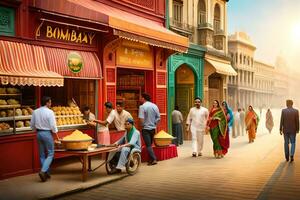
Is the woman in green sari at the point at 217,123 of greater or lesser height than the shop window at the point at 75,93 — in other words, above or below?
below

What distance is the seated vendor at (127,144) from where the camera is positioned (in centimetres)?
949

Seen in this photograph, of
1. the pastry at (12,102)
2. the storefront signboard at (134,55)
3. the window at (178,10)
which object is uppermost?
the window at (178,10)

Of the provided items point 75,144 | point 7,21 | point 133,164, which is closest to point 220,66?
point 133,164

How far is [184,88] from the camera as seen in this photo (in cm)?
2142

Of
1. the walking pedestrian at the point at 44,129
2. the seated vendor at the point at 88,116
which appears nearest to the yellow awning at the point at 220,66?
the seated vendor at the point at 88,116

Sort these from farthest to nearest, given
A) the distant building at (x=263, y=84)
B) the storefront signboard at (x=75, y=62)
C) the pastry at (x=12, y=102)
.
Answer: the distant building at (x=263, y=84) → the storefront signboard at (x=75, y=62) → the pastry at (x=12, y=102)

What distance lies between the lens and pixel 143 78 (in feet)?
52.5

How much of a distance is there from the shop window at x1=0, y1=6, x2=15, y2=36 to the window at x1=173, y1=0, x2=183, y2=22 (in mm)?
11495

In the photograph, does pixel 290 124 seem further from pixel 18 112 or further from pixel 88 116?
pixel 18 112

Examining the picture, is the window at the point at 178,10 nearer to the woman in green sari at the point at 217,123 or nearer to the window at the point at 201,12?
the window at the point at 201,12

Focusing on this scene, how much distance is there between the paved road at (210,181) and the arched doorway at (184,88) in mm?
8412

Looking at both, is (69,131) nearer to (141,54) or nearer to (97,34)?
(97,34)

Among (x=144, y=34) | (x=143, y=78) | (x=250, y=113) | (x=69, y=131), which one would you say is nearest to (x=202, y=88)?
(x=250, y=113)

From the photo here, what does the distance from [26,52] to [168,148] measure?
5012 mm
